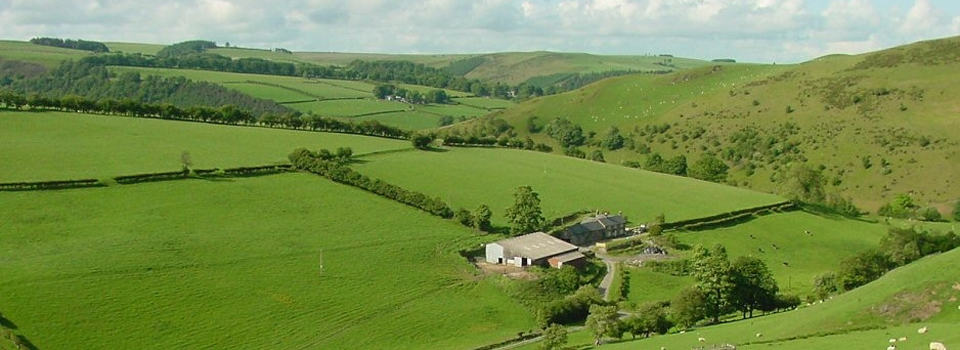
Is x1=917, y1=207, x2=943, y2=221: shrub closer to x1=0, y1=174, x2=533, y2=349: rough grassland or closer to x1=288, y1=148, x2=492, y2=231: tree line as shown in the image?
x1=288, y1=148, x2=492, y2=231: tree line

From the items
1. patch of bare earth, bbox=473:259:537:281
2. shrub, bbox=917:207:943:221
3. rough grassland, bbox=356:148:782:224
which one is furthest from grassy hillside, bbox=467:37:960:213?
patch of bare earth, bbox=473:259:537:281

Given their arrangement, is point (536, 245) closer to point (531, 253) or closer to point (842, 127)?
point (531, 253)

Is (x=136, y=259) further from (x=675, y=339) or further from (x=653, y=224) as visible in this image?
(x=653, y=224)

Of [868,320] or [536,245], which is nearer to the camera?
[868,320]

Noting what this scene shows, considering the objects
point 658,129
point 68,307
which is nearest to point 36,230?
point 68,307

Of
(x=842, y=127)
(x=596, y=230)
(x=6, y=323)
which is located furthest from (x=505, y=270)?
(x=842, y=127)
